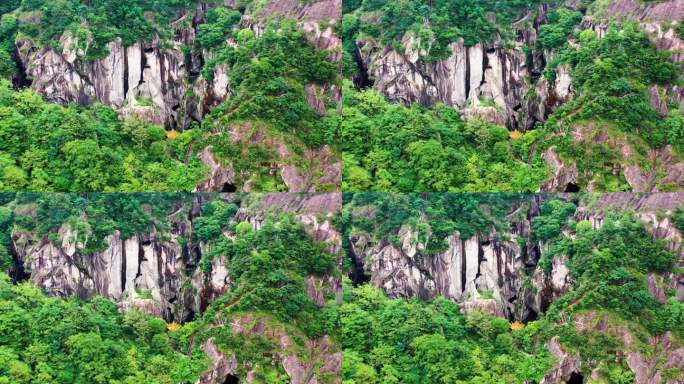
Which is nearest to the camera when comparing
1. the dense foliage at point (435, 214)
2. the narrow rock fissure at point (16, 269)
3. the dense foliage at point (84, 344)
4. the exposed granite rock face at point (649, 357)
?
the dense foliage at point (84, 344)

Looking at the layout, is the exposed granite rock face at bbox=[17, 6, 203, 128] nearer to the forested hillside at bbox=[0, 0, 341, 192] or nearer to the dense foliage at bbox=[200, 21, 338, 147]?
the forested hillside at bbox=[0, 0, 341, 192]

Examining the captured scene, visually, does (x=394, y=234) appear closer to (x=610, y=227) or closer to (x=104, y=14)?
(x=610, y=227)

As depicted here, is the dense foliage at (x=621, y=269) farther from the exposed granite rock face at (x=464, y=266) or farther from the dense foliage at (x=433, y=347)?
the dense foliage at (x=433, y=347)

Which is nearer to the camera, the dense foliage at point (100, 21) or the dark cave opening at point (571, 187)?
the dark cave opening at point (571, 187)

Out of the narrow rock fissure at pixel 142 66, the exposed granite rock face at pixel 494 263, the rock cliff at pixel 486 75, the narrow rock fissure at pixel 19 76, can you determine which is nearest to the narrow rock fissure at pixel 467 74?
the rock cliff at pixel 486 75

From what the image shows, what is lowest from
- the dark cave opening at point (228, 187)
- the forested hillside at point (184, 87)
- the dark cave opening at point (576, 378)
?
the dark cave opening at point (576, 378)

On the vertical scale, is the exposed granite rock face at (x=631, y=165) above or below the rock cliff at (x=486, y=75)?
below
